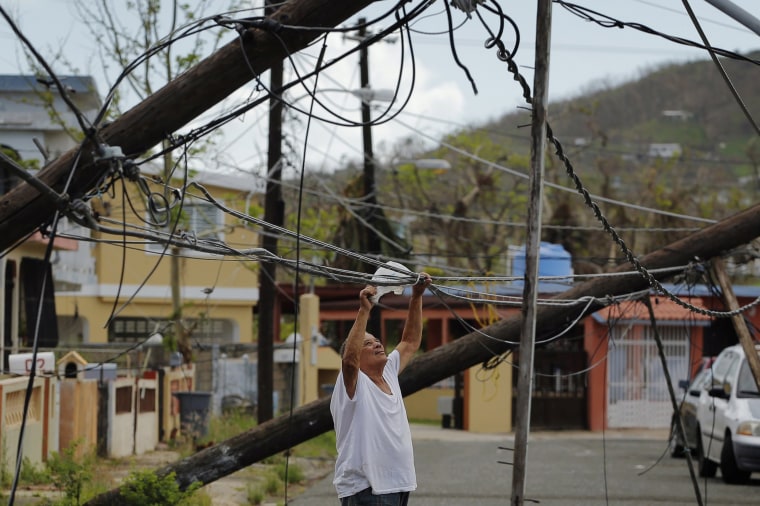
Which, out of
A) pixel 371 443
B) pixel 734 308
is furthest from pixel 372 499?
pixel 734 308

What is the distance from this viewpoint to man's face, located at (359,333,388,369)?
778 centimetres

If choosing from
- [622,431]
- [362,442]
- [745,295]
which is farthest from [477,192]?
[362,442]

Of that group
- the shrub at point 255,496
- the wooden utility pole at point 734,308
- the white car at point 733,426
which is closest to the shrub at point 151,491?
the shrub at point 255,496

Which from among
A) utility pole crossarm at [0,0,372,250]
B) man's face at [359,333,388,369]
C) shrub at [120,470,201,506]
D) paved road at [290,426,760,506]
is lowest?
paved road at [290,426,760,506]

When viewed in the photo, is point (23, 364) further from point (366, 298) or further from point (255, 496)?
point (366, 298)

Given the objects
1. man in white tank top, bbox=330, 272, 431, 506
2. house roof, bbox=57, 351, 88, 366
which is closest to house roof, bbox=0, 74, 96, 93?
house roof, bbox=57, 351, 88, 366

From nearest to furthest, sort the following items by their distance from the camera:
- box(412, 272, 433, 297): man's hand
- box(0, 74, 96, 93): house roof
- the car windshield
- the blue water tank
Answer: box(412, 272, 433, 297): man's hand
the car windshield
box(0, 74, 96, 93): house roof
the blue water tank

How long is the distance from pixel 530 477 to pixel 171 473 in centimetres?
888

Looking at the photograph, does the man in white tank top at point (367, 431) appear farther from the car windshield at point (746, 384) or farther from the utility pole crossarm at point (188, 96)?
the car windshield at point (746, 384)

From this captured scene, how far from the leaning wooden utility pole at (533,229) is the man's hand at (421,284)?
1.45 m

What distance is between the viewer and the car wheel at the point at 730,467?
17094mm

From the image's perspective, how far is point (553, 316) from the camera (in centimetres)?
1165

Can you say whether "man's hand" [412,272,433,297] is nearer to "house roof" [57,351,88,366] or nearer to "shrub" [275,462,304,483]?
"shrub" [275,462,304,483]

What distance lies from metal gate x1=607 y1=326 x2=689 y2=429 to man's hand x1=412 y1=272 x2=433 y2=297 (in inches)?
962
